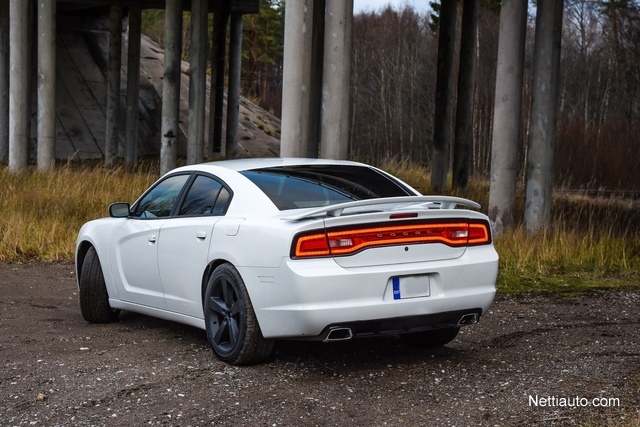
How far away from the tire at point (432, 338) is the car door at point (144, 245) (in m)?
1.87

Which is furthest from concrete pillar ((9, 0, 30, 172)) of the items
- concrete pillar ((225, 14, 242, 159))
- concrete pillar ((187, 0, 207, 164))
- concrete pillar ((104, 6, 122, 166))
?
concrete pillar ((225, 14, 242, 159))

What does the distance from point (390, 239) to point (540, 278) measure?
18.5 ft

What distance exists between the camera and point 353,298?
601 cm

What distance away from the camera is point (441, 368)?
21.6 ft

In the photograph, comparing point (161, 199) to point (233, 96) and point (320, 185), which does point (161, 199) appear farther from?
point (233, 96)

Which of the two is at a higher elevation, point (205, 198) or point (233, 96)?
point (233, 96)

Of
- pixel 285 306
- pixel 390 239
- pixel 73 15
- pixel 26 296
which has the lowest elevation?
pixel 26 296

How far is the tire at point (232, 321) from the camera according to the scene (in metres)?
6.33

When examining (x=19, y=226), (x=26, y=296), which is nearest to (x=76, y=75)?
(x=19, y=226)

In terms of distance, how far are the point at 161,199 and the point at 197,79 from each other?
777 inches

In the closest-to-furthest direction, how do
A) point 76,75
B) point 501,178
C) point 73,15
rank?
1. point 501,178
2. point 76,75
3. point 73,15

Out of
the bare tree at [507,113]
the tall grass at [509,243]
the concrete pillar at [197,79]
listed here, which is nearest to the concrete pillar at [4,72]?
the concrete pillar at [197,79]

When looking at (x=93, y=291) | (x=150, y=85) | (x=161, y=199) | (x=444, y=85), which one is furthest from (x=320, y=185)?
(x=150, y=85)

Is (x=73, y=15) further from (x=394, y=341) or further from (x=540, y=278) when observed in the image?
(x=394, y=341)
